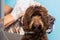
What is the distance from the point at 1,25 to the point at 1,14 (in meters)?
0.20

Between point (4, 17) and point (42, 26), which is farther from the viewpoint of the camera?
point (4, 17)

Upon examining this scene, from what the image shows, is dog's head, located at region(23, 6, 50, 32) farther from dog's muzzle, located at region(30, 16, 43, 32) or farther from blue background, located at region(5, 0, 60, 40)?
blue background, located at region(5, 0, 60, 40)

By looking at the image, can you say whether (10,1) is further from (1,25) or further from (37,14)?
(37,14)

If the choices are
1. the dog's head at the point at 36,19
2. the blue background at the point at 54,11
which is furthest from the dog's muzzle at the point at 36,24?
the blue background at the point at 54,11

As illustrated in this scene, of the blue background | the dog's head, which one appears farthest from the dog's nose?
the blue background

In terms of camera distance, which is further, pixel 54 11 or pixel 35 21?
pixel 54 11

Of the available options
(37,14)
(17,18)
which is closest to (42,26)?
(37,14)

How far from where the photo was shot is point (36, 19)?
2.37 m

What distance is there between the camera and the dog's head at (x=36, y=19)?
236 centimetres

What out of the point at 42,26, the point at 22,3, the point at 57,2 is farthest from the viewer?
the point at 22,3

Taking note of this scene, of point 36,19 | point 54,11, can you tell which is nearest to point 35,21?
point 36,19

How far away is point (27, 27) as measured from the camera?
95.2 inches

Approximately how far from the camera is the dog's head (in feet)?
7.73

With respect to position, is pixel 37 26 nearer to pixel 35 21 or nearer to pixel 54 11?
pixel 35 21
